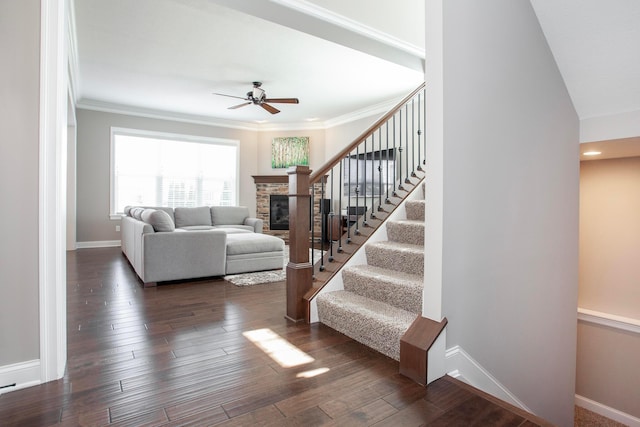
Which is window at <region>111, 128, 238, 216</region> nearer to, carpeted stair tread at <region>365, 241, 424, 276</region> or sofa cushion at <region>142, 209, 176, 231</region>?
sofa cushion at <region>142, 209, 176, 231</region>

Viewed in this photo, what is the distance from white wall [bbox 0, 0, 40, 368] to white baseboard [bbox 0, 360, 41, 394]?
0.10 ft

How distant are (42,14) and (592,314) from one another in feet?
17.9

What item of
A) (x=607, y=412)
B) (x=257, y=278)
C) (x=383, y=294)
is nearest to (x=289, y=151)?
(x=257, y=278)

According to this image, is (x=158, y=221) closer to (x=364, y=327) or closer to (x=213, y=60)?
(x=213, y=60)

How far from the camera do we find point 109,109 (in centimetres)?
707

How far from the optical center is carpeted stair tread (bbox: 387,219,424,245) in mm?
2943

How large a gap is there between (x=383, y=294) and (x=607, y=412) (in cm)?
326

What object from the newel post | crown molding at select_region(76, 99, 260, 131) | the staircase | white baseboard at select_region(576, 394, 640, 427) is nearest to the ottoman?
the newel post

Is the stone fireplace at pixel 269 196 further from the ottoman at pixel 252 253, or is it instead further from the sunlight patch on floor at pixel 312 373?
the sunlight patch on floor at pixel 312 373

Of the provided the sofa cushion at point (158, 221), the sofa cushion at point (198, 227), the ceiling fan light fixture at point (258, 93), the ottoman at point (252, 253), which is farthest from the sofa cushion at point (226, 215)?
the sofa cushion at point (158, 221)

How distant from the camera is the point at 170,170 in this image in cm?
781

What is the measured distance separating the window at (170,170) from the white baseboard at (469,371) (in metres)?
7.21

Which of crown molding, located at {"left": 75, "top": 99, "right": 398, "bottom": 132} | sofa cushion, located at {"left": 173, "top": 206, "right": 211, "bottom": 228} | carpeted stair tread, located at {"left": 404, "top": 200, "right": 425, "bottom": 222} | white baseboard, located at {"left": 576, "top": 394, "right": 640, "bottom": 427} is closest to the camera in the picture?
carpeted stair tread, located at {"left": 404, "top": 200, "right": 425, "bottom": 222}

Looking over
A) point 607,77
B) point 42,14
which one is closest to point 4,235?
point 42,14
